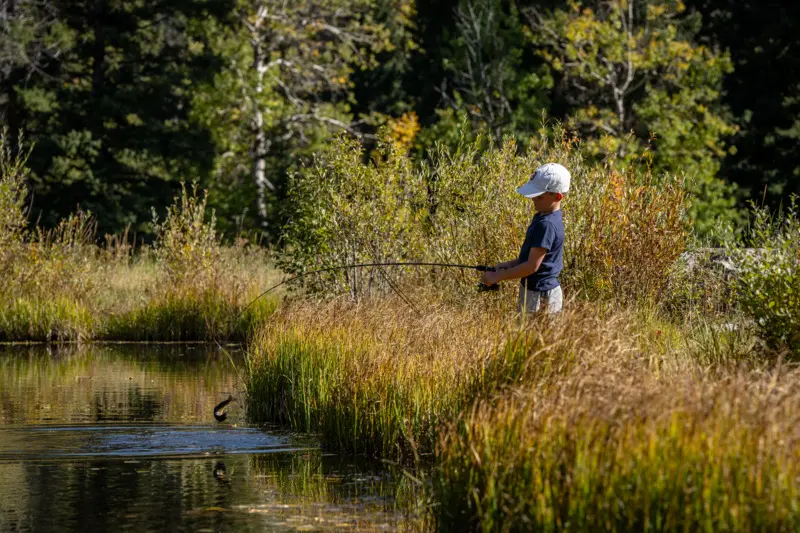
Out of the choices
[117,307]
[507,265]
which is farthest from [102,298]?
[507,265]

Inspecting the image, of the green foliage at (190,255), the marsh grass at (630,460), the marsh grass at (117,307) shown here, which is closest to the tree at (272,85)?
the green foliage at (190,255)

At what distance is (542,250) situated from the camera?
31.6 feet

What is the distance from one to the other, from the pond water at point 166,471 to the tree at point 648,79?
74.5 feet

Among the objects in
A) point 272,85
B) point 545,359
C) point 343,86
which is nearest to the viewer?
point 545,359

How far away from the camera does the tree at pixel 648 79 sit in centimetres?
3544

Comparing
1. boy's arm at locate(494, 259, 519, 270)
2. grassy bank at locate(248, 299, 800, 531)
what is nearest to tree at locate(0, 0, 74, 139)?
grassy bank at locate(248, 299, 800, 531)

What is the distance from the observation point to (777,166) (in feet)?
107

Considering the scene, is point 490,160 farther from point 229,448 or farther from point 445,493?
point 445,493

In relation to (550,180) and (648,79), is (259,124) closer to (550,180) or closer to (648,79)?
(648,79)

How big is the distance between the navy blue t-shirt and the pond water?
5.79ft

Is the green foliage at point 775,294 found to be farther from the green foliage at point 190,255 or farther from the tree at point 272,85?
the tree at point 272,85

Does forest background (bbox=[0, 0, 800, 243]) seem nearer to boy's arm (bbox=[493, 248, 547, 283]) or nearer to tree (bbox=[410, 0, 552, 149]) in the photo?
tree (bbox=[410, 0, 552, 149])

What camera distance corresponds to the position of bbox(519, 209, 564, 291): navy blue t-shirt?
31.7 ft

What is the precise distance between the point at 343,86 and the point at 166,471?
31874mm
